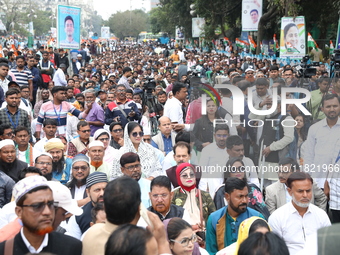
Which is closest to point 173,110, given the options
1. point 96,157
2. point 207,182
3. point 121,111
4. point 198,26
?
point 121,111

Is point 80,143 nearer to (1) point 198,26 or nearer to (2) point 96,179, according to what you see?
(2) point 96,179

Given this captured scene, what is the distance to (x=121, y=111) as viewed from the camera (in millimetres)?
8625

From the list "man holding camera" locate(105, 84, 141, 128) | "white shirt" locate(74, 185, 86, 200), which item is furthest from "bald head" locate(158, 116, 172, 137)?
"white shirt" locate(74, 185, 86, 200)

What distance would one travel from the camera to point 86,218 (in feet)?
14.2

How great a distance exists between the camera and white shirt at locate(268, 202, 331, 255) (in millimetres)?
4453

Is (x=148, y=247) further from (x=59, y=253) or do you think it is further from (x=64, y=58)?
(x=64, y=58)

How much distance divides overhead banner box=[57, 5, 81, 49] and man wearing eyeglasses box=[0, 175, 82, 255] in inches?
480

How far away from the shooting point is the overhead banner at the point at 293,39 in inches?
517

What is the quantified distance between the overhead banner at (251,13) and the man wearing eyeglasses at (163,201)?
1789cm

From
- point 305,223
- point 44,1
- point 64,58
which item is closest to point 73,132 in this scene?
point 305,223

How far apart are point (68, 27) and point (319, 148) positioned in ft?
37.2

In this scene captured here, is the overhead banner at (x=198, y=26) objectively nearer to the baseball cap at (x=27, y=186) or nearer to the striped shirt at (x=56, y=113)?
the striped shirt at (x=56, y=113)

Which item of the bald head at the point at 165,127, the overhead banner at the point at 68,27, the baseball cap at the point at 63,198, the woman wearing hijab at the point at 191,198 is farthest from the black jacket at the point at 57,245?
the overhead banner at the point at 68,27

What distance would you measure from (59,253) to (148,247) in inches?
30.2
